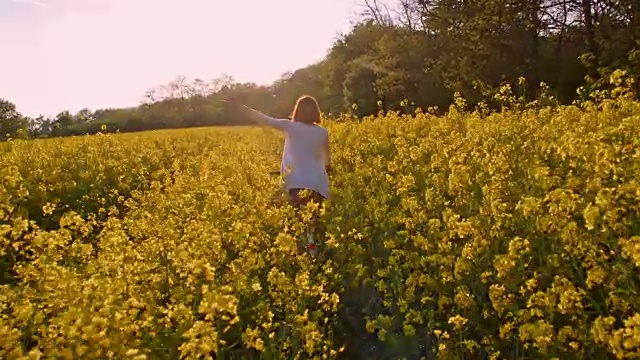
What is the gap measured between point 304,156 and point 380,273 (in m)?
2.45

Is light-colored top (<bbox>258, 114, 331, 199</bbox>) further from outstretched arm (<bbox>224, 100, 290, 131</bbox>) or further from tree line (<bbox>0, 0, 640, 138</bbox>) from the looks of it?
tree line (<bbox>0, 0, 640, 138</bbox>)

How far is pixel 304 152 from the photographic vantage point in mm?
6613

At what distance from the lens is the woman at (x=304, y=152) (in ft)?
21.3

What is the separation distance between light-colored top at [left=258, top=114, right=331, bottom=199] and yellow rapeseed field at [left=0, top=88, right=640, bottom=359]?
27 centimetres

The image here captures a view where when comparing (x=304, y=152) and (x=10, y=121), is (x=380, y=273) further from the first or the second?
(x=10, y=121)

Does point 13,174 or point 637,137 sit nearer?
point 637,137

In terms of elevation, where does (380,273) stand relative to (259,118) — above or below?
below

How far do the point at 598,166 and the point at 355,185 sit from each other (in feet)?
10.9

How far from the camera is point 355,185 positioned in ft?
23.4

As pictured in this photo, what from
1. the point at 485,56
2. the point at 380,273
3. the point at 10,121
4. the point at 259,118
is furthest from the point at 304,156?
the point at 10,121

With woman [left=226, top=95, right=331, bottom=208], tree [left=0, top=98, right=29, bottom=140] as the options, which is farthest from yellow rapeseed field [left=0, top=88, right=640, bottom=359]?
tree [left=0, top=98, right=29, bottom=140]

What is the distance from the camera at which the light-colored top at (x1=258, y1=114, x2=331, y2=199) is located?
650cm

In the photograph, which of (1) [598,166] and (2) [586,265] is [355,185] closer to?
(1) [598,166]

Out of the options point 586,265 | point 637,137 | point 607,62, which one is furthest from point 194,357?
point 607,62
